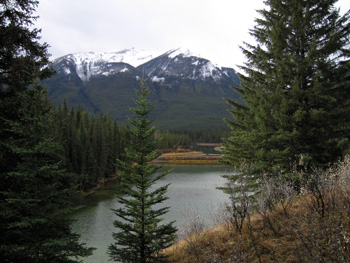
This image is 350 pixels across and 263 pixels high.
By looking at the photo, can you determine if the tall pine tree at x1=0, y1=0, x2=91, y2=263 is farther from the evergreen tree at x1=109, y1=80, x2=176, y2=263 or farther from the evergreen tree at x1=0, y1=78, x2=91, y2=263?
the evergreen tree at x1=109, y1=80, x2=176, y2=263

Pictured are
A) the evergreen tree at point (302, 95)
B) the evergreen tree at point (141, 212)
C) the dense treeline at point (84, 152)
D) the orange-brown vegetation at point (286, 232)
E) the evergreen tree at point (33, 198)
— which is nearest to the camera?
the orange-brown vegetation at point (286, 232)

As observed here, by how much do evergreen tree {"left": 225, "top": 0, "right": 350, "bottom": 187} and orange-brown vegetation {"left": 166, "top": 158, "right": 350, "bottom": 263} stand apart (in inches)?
114

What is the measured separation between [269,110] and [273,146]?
162 centimetres

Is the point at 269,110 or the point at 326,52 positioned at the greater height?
the point at 326,52

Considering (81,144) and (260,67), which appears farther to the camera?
(81,144)

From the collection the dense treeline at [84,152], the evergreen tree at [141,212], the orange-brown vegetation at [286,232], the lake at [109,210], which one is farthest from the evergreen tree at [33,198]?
the dense treeline at [84,152]

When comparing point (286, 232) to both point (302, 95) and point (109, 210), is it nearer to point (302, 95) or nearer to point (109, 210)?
point (302, 95)

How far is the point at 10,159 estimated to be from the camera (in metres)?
7.62

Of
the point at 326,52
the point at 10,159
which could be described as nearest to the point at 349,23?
the point at 326,52

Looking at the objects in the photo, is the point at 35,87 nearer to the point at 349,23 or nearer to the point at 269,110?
the point at 269,110

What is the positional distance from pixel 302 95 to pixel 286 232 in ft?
21.4

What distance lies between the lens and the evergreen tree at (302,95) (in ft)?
33.3

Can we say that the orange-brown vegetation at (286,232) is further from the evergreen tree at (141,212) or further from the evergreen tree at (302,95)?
the evergreen tree at (302,95)

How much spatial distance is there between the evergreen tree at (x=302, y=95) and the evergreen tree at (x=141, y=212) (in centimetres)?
384
